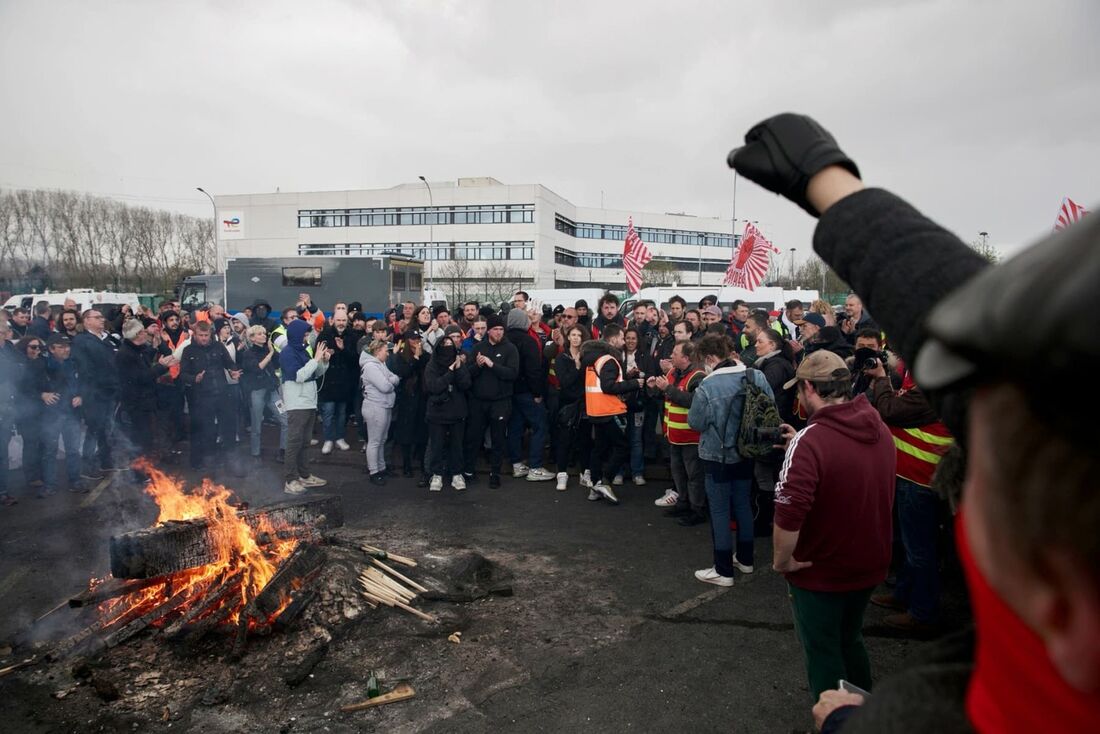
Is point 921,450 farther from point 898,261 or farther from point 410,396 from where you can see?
point 410,396

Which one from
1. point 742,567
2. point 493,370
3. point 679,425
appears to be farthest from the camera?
point 493,370

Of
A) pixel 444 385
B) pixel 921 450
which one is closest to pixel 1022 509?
pixel 921 450

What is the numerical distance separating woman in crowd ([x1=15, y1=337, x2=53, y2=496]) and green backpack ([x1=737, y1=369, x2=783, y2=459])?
30.1ft

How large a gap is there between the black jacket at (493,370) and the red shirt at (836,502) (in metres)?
6.34

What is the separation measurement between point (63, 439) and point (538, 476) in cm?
672

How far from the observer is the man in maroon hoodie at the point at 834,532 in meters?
3.43

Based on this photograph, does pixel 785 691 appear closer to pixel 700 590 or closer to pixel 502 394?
pixel 700 590

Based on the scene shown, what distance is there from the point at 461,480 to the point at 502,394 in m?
1.35

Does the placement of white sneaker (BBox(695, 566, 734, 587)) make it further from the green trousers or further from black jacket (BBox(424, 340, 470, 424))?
black jacket (BBox(424, 340, 470, 424))

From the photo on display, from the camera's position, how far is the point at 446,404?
31.1 feet

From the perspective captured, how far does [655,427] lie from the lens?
10.6m

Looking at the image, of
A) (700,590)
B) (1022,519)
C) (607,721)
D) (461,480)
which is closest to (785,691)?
(607,721)

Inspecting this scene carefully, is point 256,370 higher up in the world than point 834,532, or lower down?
higher up

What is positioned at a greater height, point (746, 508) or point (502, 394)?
point (502, 394)
